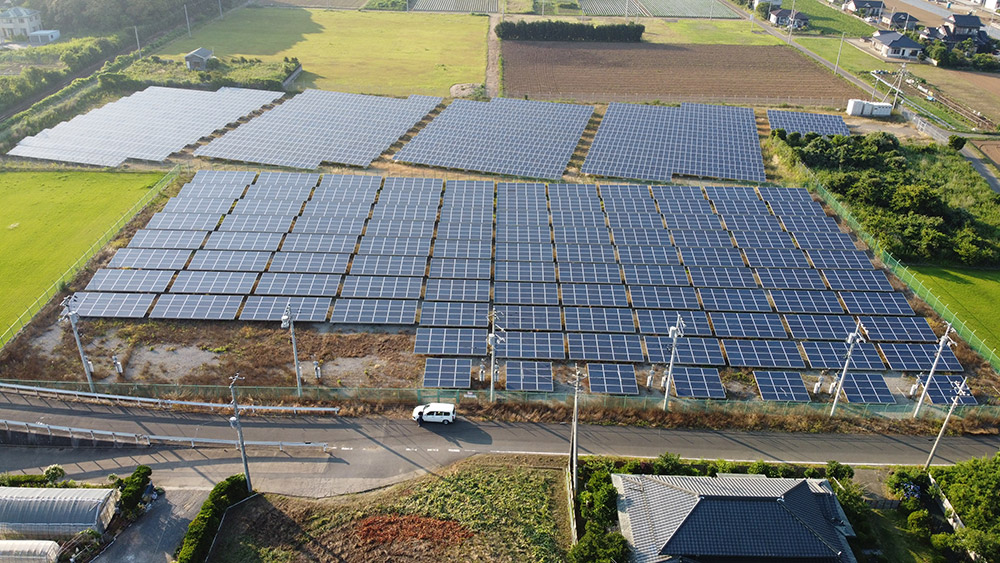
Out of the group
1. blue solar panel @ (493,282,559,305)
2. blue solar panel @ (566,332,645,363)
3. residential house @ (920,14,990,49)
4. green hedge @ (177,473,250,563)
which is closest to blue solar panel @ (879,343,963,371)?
blue solar panel @ (566,332,645,363)

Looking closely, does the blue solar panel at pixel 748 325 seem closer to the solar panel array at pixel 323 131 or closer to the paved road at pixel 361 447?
the paved road at pixel 361 447

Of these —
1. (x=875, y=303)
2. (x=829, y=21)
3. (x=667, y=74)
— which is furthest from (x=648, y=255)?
(x=829, y=21)

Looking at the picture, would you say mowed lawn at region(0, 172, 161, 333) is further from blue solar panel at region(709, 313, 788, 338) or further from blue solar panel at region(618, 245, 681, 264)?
blue solar panel at region(709, 313, 788, 338)

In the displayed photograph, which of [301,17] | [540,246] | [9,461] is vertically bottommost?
[9,461]

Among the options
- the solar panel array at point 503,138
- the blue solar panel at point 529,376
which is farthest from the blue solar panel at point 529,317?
the solar panel array at point 503,138

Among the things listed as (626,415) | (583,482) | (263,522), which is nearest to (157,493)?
(263,522)

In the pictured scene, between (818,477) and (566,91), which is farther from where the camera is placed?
(566,91)

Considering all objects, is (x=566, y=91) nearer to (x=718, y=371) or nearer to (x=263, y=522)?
(x=718, y=371)
